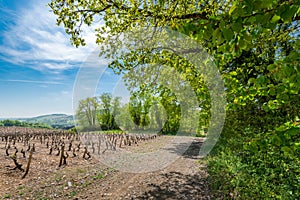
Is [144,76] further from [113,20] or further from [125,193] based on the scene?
[125,193]

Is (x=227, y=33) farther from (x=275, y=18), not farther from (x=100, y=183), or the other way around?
(x=100, y=183)

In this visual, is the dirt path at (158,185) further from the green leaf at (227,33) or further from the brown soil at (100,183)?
the green leaf at (227,33)

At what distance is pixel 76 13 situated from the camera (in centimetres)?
515

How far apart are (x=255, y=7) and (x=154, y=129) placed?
116ft

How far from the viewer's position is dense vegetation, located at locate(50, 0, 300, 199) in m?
1.27

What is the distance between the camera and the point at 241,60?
982 centimetres

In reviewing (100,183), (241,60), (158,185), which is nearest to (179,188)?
(158,185)

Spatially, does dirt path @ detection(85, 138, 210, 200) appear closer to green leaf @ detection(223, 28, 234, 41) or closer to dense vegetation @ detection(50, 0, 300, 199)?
dense vegetation @ detection(50, 0, 300, 199)

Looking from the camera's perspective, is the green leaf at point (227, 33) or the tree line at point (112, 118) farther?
the tree line at point (112, 118)

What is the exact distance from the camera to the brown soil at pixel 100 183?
6.82m

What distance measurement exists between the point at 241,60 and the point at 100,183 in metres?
9.03

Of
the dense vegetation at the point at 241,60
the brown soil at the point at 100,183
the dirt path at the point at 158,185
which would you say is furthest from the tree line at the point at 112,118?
the dense vegetation at the point at 241,60

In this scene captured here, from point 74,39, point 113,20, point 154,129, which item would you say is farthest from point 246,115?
point 154,129

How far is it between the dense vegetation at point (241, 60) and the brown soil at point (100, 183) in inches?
54.1
